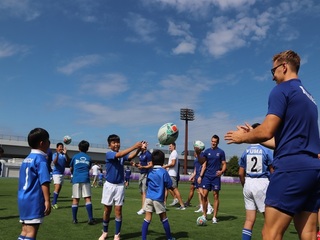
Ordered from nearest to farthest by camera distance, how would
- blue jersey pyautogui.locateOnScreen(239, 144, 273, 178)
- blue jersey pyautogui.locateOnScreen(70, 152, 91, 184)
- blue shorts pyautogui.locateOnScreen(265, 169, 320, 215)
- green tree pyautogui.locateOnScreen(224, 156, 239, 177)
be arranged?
blue shorts pyautogui.locateOnScreen(265, 169, 320, 215) < blue jersey pyautogui.locateOnScreen(239, 144, 273, 178) < blue jersey pyautogui.locateOnScreen(70, 152, 91, 184) < green tree pyautogui.locateOnScreen(224, 156, 239, 177)

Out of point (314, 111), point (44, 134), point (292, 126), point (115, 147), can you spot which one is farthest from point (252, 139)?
point (115, 147)

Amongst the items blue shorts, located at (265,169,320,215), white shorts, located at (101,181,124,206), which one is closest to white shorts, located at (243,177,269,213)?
white shorts, located at (101,181,124,206)

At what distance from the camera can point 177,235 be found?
321 inches

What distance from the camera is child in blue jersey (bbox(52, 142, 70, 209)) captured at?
12.9 metres

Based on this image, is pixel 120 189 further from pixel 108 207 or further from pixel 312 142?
pixel 312 142

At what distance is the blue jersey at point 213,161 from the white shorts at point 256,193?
3.96 m

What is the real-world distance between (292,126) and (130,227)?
6.60 m

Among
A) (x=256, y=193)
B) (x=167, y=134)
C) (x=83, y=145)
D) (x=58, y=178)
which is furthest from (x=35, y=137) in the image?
(x=58, y=178)

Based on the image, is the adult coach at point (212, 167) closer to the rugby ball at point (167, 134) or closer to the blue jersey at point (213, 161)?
the blue jersey at point (213, 161)

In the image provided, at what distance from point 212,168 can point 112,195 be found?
4112 mm

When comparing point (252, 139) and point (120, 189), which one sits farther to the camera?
point (120, 189)

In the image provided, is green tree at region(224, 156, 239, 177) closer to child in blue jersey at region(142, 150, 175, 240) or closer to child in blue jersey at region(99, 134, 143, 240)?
child in blue jersey at region(99, 134, 143, 240)

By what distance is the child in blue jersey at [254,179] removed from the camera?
658 centimetres

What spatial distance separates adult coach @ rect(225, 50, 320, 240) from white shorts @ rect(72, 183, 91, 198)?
23.1 ft
